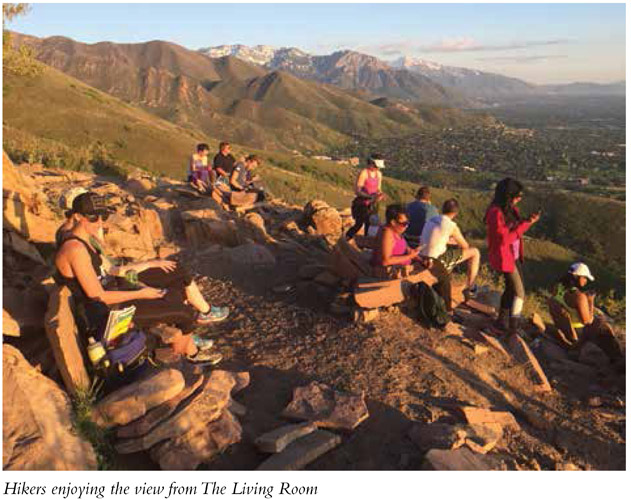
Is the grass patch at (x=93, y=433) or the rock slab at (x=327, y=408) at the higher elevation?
the grass patch at (x=93, y=433)

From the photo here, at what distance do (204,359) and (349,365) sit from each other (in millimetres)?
1707

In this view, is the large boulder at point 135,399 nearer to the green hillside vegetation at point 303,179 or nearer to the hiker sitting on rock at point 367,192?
the hiker sitting on rock at point 367,192

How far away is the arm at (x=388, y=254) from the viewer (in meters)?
6.72

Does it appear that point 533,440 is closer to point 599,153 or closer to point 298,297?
point 298,297

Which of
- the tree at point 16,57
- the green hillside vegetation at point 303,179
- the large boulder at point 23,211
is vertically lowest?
the green hillside vegetation at point 303,179

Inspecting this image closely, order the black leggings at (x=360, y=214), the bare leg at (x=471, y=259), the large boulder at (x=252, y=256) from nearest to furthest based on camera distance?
1. the bare leg at (x=471, y=259)
2. the large boulder at (x=252, y=256)
3. the black leggings at (x=360, y=214)

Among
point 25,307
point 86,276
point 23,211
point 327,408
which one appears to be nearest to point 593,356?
point 327,408

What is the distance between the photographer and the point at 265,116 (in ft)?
475

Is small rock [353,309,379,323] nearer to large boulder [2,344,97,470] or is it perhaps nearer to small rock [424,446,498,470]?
small rock [424,446,498,470]

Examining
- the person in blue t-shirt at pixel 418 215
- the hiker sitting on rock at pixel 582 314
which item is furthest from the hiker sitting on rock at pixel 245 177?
the hiker sitting on rock at pixel 582 314

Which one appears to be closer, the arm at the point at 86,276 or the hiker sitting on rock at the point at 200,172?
the arm at the point at 86,276

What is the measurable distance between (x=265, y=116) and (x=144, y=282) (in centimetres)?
14534

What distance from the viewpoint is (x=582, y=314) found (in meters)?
7.20

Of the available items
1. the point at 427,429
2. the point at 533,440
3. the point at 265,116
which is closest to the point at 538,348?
the point at 533,440
